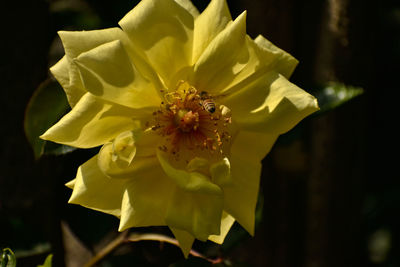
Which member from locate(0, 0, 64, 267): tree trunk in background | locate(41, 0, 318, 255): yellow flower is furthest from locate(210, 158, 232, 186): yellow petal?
locate(0, 0, 64, 267): tree trunk in background

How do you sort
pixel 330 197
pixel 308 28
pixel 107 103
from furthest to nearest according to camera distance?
1. pixel 308 28
2. pixel 330 197
3. pixel 107 103

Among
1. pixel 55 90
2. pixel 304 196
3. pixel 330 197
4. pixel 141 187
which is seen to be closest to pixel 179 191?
pixel 141 187

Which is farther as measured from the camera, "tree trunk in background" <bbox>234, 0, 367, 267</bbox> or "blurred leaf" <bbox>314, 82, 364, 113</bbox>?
"tree trunk in background" <bbox>234, 0, 367, 267</bbox>

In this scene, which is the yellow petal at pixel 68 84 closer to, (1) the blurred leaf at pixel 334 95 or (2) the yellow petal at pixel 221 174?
(2) the yellow petal at pixel 221 174

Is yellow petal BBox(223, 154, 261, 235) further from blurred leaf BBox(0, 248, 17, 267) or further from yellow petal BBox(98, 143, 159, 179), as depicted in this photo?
blurred leaf BBox(0, 248, 17, 267)

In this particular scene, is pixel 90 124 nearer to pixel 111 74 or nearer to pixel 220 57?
pixel 111 74

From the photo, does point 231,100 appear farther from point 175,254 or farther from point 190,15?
point 175,254

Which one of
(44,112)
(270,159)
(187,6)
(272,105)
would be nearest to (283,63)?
(272,105)
